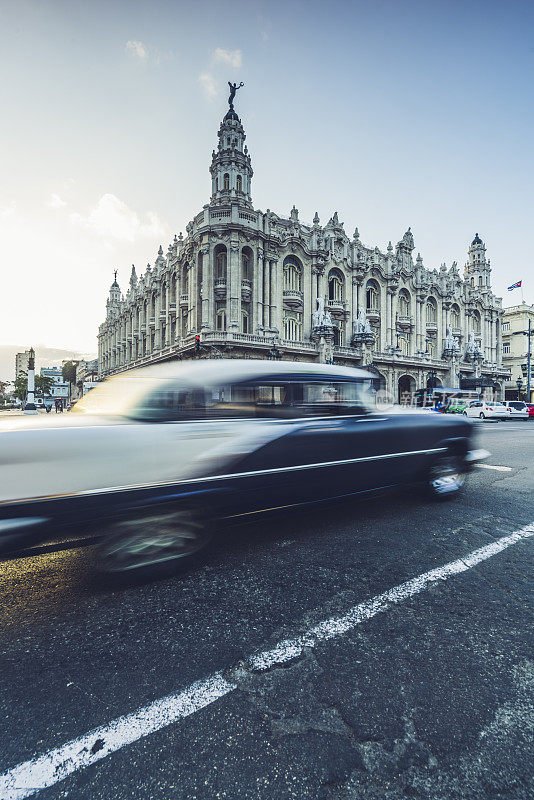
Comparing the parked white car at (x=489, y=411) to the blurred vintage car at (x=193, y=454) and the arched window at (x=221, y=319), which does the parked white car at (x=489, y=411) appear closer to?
the arched window at (x=221, y=319)

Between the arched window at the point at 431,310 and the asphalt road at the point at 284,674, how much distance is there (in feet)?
166

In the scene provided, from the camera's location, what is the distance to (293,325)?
36219mm

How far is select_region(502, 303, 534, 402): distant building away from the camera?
210 ft

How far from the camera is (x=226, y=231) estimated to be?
32438 millimetres

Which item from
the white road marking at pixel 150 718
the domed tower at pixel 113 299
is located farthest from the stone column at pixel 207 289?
the domed tower at pixel 113 299

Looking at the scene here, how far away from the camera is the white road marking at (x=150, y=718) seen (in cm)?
136

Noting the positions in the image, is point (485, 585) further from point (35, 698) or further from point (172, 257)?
point (172, 257)

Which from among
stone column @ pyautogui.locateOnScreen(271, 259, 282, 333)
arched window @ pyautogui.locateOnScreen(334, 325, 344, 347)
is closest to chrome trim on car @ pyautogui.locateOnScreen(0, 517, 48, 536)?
stone column @ pyautogui.locateOnScreen(271, 259, 282, 333)

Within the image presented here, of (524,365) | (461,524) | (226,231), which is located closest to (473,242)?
(524,365)

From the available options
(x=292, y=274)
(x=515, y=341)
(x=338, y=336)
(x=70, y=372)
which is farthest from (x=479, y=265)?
(x=70, y=372)

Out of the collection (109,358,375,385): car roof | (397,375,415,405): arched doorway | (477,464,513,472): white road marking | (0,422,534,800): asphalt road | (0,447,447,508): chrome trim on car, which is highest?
(397,375,415,405): arched doorway

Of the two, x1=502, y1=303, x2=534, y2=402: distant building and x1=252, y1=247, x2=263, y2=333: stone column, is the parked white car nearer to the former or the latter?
x1=252, y1=247, x2=263, y2=333: stone column

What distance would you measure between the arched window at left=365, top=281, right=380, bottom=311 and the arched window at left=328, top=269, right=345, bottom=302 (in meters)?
3.97

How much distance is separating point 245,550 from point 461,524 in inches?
98.0
